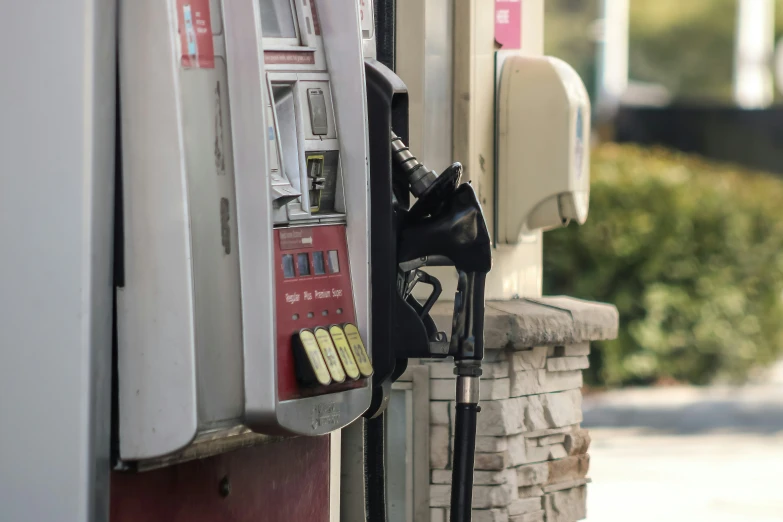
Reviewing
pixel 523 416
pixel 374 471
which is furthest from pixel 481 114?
pixel 374 471

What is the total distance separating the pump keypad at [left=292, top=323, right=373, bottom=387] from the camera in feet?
8.71

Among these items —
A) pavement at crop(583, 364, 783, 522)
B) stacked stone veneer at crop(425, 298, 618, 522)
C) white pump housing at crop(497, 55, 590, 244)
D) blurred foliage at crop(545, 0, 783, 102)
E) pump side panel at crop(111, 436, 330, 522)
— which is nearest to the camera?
pump side panel at crop(111, 436, 330, 522)

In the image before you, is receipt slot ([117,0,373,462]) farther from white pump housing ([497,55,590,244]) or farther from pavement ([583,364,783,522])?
pavement ([583,364,783,522])

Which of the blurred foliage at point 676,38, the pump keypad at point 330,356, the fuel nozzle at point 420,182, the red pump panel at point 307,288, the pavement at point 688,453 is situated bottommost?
the pavement at point 688,453

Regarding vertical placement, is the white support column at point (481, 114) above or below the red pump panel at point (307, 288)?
above

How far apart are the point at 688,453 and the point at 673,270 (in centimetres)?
157

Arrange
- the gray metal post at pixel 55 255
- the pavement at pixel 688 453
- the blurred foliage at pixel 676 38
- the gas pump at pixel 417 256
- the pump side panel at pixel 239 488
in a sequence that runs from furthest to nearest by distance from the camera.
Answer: the blurred foliage at pixel 676 38, the pavement at pixel 688 453, the gas pump at pixel 417 256, the pump side panel at pixel 239 488, the gray metal post at pixel 55 255

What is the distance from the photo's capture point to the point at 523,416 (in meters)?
4.27

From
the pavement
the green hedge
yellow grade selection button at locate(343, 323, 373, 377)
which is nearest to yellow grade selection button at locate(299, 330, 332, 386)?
yellow grade selection button at locate(343, 323, 373, 377)

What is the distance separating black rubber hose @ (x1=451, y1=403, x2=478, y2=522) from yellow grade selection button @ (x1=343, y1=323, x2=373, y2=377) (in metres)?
0.30

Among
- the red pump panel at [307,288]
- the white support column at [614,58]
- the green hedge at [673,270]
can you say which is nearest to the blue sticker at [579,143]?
the red pump panel at [307,288]

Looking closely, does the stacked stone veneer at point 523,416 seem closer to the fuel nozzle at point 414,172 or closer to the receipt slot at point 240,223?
the fuel nozzle at point 414,172

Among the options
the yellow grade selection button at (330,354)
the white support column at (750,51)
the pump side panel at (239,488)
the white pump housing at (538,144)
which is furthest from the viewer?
the white support column at (750,51)

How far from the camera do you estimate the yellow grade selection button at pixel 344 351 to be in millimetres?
2754
